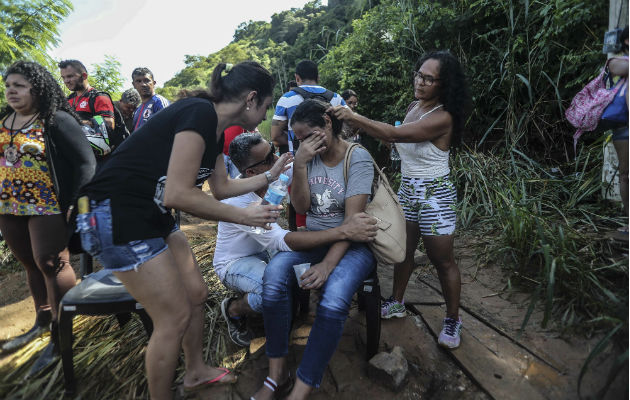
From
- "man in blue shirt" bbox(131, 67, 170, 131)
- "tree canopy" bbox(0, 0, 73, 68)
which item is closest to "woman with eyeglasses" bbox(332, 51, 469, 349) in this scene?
"man in blue shirt" bbox(131, 67, 170, 131)

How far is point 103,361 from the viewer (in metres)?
2.22

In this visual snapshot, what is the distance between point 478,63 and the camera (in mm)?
4562

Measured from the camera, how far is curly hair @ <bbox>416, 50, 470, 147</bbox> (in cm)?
209

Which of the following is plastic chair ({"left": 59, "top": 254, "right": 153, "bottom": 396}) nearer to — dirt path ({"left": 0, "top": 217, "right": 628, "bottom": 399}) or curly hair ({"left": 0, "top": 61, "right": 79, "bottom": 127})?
dirt path ({"left": 0, "top": 217, "right": 628, "bottom": 399})

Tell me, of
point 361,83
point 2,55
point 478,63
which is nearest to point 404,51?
point 361,83

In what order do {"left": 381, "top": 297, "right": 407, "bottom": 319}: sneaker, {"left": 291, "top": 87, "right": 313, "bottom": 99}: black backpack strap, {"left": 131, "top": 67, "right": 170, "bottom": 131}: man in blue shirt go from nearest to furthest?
{"left": 381, "top": 297, "right": 407, "bottom": 319}: sneaker
{"left": 291, "top": 87, "right": 313, "bottom": 99}: black backpack strap
{"left": 131, "top": 67, "right": 170, "bottom": 131}: man in blue shirt

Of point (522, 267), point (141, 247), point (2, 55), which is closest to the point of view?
point (141, 247)

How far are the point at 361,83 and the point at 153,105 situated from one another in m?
3.49

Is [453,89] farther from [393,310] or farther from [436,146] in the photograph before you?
[393,310]

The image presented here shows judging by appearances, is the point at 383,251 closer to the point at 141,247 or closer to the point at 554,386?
the point at 554,386

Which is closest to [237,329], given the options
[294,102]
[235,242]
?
[235,242]

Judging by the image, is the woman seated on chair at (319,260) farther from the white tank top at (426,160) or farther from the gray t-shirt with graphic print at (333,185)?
the white tank top at (426,160)

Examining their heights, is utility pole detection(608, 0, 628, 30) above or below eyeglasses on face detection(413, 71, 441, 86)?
above

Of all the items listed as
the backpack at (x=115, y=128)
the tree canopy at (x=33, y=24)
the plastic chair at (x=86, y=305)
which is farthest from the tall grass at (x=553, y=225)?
the tree canopy at (x=33, y=24)
